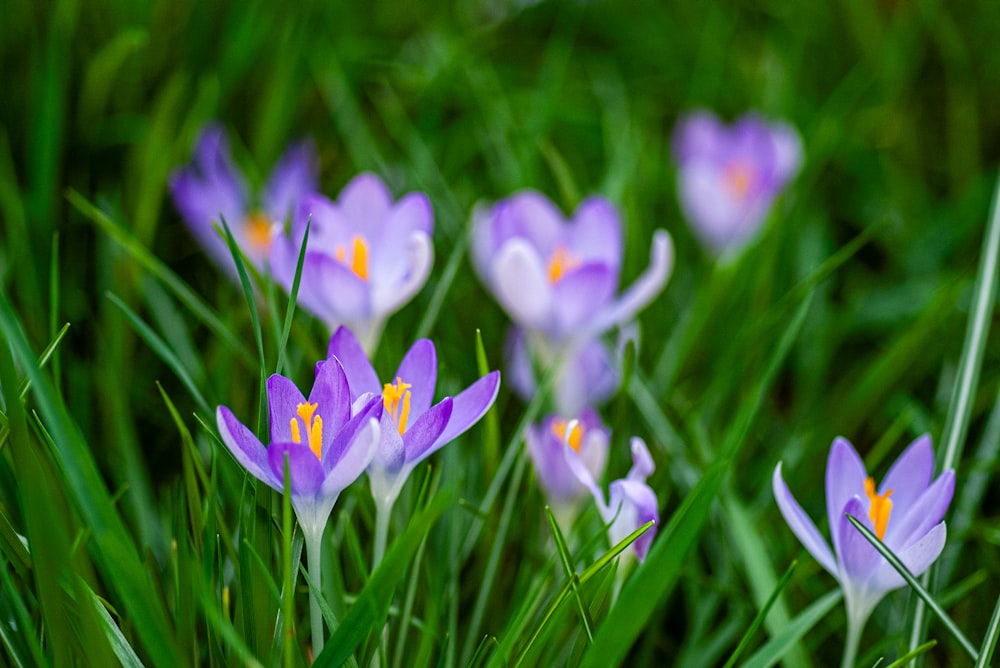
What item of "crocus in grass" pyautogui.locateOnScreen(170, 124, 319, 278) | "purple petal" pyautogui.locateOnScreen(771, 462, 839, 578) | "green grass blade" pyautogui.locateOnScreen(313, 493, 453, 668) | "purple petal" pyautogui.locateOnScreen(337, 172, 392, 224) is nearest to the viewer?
"green grass blade" pyautogui.locateOnScreen(313, 493, 453, 668)

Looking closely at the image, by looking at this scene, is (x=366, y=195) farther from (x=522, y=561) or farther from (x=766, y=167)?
(x=766, y=167)

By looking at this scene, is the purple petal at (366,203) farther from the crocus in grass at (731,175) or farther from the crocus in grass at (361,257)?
the crocus in grass at (731,175)

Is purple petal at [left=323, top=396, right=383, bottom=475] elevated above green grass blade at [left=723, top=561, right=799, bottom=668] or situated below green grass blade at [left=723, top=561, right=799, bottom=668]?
above

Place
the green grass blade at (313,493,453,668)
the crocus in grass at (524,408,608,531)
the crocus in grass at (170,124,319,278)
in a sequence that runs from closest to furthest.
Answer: the green grass blade at (313,493,453,668) → the crocus in grass at (524,408,608,531) → the crocus in grass at (170,124,319,278)

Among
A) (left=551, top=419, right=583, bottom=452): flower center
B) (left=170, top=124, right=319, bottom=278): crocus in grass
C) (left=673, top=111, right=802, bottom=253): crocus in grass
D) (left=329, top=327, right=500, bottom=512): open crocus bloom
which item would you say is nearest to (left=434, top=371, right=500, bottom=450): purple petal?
(left=329, top=327, right=500, bottom=512): open crocus bloom

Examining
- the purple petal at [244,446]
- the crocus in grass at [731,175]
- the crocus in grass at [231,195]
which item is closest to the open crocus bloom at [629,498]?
the purple petal at [244,446]

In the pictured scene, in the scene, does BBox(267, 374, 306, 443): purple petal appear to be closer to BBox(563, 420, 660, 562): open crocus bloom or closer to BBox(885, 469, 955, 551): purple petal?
BBox(563, 420, 660, 562): open crocus bloom
